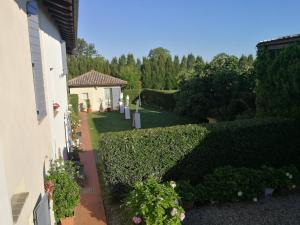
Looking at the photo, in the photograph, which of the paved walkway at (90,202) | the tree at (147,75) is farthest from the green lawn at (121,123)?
the tree at (147,75)

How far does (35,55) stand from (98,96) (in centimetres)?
2699

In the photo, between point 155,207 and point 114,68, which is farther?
point 114,68

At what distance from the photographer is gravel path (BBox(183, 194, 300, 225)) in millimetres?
7277

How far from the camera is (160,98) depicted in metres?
33.6

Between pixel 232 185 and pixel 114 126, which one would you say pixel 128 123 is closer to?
pixel 114 126

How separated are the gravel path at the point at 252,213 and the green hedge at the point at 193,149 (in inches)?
49.9

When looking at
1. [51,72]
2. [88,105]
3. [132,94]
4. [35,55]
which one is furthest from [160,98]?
[35,55]

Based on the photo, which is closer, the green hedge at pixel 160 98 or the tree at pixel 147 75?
the green hedge at pixel 160 98

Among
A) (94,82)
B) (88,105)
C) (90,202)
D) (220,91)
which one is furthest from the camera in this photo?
(94,82)

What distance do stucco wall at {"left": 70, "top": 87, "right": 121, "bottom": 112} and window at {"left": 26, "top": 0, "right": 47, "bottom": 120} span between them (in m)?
26.3

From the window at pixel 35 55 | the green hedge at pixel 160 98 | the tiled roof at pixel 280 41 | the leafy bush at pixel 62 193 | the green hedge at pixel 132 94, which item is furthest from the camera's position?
the green hedge at pixel 132 94

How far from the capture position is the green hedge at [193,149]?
8383mm

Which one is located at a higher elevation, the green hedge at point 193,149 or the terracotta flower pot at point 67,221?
the green hedge at point 193,149

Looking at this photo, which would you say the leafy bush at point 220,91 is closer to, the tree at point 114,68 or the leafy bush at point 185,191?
the leafy bush at point 185,191
